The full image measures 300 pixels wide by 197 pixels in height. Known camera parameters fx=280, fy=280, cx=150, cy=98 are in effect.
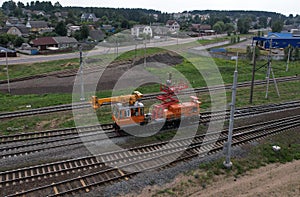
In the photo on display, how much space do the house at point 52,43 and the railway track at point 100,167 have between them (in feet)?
161

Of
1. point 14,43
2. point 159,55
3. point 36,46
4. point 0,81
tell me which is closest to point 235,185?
point 0,81

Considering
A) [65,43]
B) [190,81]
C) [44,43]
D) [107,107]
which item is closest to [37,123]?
[107,107]

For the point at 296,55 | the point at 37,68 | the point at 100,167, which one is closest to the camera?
the point at 100,167

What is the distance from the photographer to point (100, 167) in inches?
521

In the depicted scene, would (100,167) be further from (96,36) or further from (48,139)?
(96,36)

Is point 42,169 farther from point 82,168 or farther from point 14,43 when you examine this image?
point 14,43

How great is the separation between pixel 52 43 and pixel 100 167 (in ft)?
169

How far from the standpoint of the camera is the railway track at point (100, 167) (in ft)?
37.7

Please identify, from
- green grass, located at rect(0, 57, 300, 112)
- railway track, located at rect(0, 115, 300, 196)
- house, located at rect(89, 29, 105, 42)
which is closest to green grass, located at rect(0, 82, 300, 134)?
green grass, located at rect(0, 57, 300, 112)

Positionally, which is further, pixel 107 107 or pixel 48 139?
pixel 107 107

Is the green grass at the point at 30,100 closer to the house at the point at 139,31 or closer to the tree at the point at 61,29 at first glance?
the tree at the point at 61,29

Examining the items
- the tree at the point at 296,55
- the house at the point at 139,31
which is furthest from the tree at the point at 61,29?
the tree at the point at 296,55

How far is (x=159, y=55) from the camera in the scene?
49281 mm

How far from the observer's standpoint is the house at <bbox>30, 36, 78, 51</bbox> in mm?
57406
